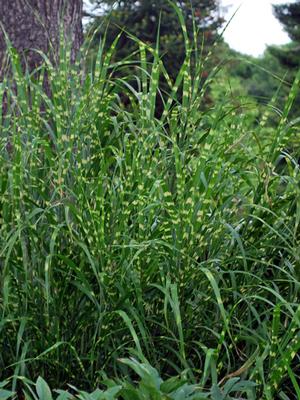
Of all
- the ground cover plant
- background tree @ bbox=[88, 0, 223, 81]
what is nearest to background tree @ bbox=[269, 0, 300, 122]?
background tree @ bbox=[88, 0, 223, 81]

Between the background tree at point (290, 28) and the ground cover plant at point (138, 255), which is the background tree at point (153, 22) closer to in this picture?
the background tree at point (290, 28)

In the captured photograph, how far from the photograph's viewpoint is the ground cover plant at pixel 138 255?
2.82m

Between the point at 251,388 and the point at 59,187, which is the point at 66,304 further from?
the point at 251,388

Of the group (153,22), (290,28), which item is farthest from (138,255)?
(290,28)

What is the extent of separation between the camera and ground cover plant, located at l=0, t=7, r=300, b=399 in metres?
2.82

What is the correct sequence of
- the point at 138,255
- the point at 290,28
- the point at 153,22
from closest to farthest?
the point at 138,255, the point at 153,22, the point at 290,28

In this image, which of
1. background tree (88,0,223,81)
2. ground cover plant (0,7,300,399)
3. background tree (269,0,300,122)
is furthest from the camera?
background tree (269,0,300,122)

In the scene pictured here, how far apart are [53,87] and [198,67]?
1.76 feet

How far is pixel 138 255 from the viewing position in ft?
9.36

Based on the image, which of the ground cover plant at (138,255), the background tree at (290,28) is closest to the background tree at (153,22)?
the background tree at (290,28)

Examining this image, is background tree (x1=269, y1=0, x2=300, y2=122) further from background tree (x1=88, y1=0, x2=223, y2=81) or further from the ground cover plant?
the ground cover plant

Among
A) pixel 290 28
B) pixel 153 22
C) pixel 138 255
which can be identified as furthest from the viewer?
pixel 290 28

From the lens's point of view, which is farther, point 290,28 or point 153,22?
point 290,28

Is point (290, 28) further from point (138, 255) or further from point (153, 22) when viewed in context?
point (138, 255)
